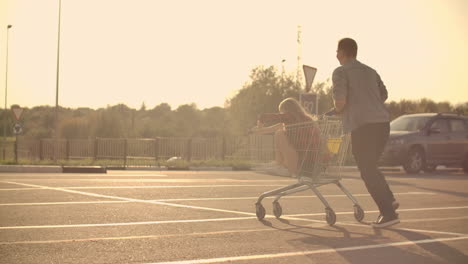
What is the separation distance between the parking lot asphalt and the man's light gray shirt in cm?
122

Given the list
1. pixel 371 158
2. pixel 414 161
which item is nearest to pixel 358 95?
pixel 371 158

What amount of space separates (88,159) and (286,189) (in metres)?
22.4

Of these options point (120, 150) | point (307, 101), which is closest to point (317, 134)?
point (307, 101)

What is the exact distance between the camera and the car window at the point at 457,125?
20969mm

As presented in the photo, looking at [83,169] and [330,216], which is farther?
[83,169]

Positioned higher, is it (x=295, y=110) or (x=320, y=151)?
(x=295, y=110)

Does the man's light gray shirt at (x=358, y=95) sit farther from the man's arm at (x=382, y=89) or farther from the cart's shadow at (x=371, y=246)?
the cart's shadow at (x=371, y=246)

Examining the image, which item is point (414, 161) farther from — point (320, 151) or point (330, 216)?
point (330, 216)

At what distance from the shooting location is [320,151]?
726 cm

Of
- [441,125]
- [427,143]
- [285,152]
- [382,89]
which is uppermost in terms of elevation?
[441,125]

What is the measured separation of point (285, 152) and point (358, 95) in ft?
3.75

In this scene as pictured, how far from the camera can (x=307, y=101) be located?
19.4 metres

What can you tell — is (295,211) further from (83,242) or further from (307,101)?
(307,101)

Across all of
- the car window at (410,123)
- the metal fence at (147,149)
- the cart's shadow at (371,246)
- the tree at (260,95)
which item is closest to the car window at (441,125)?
the car window at (410,123)
